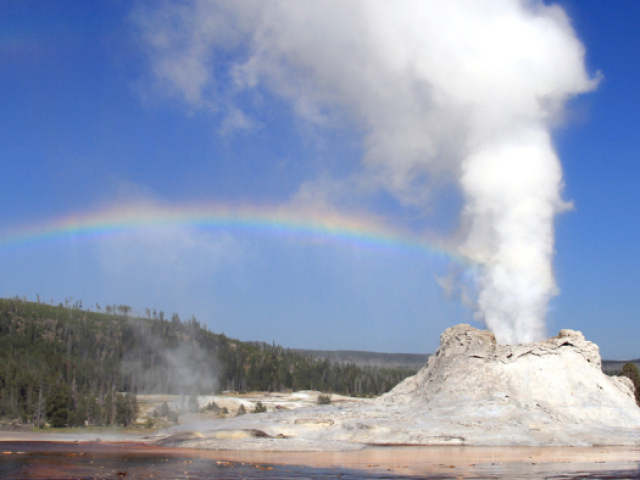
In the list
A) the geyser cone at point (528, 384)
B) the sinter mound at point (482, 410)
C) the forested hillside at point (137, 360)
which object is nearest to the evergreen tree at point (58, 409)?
the forested hillside at point (137, 360)

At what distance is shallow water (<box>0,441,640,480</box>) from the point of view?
990 inches

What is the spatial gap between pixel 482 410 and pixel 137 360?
11040 centimetres

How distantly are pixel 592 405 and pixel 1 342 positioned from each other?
4633 inches

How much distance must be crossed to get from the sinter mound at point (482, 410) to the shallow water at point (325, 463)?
2630 mm

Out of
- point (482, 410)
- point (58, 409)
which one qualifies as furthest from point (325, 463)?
point (58, 409)

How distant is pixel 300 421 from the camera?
144 ft

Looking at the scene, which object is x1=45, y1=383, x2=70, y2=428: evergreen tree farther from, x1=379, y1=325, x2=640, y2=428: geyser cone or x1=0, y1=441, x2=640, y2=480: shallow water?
x1=379, y1=325, x2=640, y2=428: geyser cone

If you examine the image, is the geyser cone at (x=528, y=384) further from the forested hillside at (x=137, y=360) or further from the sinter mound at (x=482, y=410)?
the forested hillside at (x=137, y=360)

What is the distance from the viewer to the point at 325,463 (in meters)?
30.4

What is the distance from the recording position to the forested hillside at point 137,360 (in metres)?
110

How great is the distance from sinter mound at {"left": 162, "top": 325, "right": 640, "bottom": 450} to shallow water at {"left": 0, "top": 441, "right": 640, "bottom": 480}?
2.63 m

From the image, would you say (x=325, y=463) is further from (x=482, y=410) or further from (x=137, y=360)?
(x=137, y=360)

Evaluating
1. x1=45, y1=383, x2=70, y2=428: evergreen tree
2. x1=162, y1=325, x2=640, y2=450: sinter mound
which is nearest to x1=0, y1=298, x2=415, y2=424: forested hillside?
x1=45, y1=383, x2=70, y2=428: evergreen tree

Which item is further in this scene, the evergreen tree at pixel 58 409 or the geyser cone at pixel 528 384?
the evergreen tree at pixel 58 409
